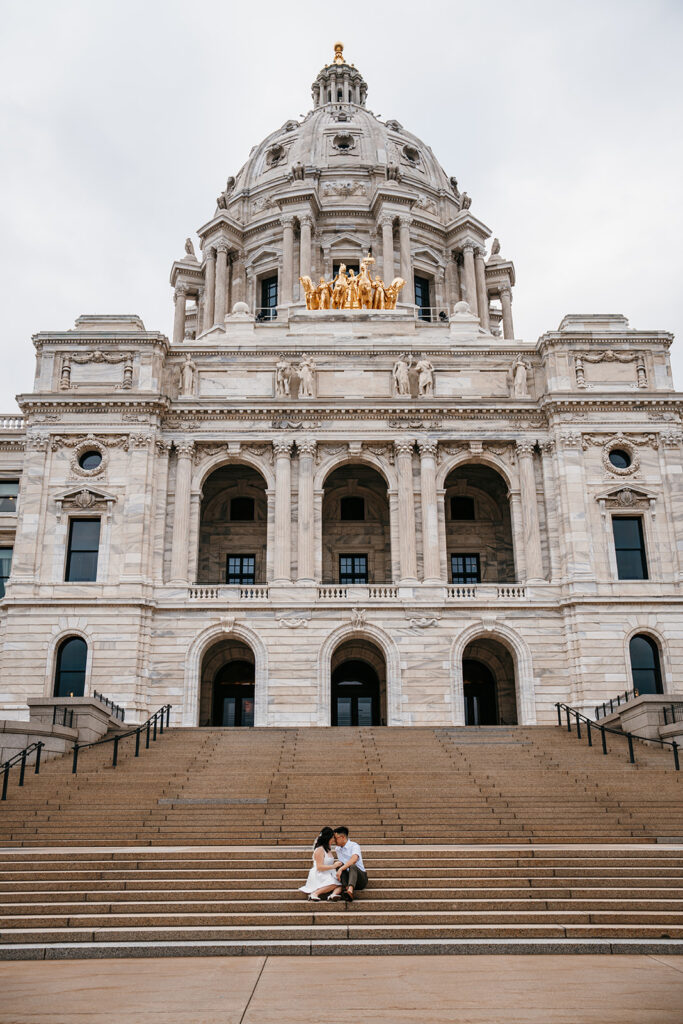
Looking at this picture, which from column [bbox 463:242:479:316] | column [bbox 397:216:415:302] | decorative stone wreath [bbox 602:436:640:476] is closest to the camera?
decorative stone wreath [bbox 602:436:640:476]

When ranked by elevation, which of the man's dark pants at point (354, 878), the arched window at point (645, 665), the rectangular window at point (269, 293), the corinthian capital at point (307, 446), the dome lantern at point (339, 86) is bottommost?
the man's dark pants at point (354, 878)

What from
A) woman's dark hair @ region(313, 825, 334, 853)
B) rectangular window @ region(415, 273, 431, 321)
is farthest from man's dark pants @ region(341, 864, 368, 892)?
rectangular window @ region(415, 273, 431, 321)

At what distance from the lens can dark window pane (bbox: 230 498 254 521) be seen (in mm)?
45000

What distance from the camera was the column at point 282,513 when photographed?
39250 millimetres

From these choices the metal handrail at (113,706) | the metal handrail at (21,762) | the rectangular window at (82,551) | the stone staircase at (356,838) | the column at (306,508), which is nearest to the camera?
the stone staircase at (356,838)

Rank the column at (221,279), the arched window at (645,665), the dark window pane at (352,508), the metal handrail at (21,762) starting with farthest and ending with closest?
the column at (221,279)
the dark window pane at (352,508)
the arched window at (645,665)
the metal handrail at (21,762)

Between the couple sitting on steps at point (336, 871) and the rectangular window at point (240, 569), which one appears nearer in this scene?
the couple sitting on steps at point (336, 871)

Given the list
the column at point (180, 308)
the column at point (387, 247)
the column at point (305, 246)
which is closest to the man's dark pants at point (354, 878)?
the column at point (387, 247)

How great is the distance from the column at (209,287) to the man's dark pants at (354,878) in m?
51.9

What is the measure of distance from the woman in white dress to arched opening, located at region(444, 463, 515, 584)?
94.3ft

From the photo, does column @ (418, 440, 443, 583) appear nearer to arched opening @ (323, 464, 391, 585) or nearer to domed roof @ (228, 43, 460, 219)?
arched opening @ (323, 464, 391, 585)

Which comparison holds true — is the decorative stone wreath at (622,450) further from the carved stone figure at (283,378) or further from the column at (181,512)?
the column at (181,512)

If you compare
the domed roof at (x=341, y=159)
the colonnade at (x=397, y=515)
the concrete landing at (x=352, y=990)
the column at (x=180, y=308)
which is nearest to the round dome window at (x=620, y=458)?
the colonnade at (x=397, y=515)

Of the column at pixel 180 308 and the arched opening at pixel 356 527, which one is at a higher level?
the column at pixel 180 308
